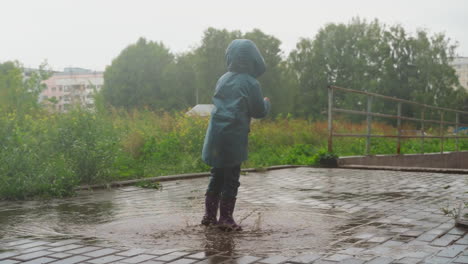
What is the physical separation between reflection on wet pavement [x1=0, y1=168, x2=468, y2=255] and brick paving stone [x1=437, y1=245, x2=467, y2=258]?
0.45 m

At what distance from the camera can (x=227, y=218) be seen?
15.1 ft

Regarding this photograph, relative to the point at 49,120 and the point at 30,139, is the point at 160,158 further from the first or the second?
the point at 30,139

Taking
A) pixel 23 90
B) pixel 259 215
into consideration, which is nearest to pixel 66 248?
pixel 259 215

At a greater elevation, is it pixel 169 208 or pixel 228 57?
pixel 228 57

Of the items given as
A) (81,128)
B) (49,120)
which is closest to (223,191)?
(81,128)

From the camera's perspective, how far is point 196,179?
9.13m

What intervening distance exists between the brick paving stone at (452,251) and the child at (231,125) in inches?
64.3

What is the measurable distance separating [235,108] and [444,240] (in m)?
1.97

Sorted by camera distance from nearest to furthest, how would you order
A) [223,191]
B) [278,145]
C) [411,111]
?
[223,191], [278,145], [411,111]

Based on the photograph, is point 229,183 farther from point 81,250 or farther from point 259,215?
point 81,250

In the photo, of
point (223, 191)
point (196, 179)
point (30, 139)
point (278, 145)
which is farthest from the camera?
point (278, 145)

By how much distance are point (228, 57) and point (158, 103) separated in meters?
55.7

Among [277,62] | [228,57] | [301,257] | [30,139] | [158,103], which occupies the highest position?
[277,62]

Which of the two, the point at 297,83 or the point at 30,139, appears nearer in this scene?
the point at 30,139
